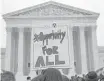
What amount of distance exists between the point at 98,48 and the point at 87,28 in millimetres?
2534

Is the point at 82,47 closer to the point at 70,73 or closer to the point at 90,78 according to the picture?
the point at 70,73

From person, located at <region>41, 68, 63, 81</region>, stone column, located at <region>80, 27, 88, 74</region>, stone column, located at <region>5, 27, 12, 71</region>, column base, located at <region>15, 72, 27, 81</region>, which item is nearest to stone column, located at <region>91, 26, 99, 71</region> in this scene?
stone column, located at <region>80, 27, 88, 74</region>

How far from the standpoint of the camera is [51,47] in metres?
22.8

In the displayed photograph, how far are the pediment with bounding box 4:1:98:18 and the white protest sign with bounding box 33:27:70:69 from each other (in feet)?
23.8

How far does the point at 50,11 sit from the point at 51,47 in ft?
29.8

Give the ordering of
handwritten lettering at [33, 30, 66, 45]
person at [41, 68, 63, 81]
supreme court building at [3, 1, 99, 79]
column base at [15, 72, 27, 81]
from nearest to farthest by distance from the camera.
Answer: person at [41, 68, 63, 81] → handwritten lettering at [33, 30, 66, 45] → column base at [15, 72, 27, 81] → supreme court building at [3, 1, 99, 79]

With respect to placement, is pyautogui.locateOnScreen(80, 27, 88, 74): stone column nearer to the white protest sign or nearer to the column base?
the white protest sign

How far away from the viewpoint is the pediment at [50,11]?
1179 inches

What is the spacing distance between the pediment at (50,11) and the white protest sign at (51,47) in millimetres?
7244

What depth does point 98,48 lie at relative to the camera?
99.0 feet

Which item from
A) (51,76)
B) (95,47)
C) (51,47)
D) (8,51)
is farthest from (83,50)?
(51,76)

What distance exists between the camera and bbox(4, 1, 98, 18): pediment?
1179 inches

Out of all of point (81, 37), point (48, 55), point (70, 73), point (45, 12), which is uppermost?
point (45, 12)

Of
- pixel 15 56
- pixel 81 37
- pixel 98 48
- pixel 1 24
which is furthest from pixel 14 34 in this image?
pixel 1 24
